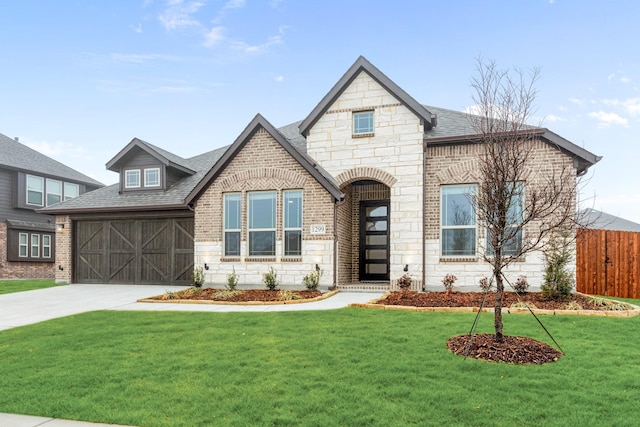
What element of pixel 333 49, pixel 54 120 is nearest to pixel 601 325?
pixel 333 49

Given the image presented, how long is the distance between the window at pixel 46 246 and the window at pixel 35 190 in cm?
203

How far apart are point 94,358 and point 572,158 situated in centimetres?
1289

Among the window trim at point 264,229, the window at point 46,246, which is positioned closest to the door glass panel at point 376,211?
the window trim at point 264,229

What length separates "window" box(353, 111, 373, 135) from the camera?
1406cm

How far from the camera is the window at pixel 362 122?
14062 millimetres

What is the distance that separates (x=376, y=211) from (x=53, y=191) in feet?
71.1

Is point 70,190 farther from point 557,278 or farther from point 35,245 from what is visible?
point 557,278

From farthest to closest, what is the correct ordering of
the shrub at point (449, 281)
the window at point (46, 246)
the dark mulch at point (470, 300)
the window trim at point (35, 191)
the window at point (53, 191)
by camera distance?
the window at point (53, 191), the window at point (46, 246), the window trim at point (35, 191), the shrub at point (449, 281), the dark mulch at point (470, 300)

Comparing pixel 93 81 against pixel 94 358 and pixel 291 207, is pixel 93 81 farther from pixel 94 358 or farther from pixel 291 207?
pixel 94 358

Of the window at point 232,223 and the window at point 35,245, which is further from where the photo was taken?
the window at point 35,245

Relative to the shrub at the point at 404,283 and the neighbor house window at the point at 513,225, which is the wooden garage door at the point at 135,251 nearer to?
the shrub at the point at 404,283

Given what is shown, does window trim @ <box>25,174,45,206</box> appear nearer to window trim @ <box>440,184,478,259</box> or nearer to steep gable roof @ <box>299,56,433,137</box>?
steep gable roof @ <box>299,56,433,137</box>

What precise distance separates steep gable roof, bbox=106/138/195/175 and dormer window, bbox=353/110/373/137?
304 inches

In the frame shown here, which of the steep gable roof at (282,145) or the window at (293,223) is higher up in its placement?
the steep gable roof at (282,145)
